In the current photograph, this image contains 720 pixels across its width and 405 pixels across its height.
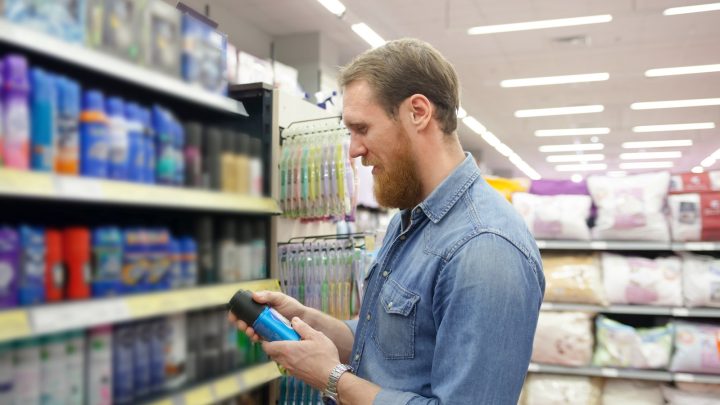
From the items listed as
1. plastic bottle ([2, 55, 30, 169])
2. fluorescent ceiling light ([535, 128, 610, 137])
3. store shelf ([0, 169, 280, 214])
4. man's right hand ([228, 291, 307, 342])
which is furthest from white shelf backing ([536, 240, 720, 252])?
fluorescent ceiling light ([535, 128, 610, 137])

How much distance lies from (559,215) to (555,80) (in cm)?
677

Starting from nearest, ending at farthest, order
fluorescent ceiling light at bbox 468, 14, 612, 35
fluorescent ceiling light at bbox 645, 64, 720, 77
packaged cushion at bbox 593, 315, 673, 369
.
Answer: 1. packaged cushion at bbox 593, 315, 673, 369
2. fluorescent ceiling light at bbox 468, 14, 612, 35
3. fluorescent ceiling light at bbox 645, 64, 720, 77

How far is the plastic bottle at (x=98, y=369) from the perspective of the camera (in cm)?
99

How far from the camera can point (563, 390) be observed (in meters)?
4.04

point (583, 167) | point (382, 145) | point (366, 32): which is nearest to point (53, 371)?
point (382, 145)

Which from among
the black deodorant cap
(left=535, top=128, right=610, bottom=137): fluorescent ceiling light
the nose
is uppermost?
(left=535, top=128, right=610, bottom=137): fluorescent ceiling light

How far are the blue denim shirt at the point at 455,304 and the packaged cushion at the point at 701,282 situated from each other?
3117 mm

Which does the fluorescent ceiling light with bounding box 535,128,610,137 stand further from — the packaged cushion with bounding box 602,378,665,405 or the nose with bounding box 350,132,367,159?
the nose with bounding box 350,132,367,159

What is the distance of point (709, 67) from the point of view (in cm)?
941

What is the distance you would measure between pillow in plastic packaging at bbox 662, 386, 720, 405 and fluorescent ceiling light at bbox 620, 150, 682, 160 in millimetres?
15033

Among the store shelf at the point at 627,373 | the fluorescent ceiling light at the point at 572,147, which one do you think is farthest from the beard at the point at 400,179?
the fluorescent ceiling light at the point at 572,147

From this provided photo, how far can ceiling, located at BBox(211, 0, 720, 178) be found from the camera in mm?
7137

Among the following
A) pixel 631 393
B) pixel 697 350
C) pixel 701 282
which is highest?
pixel 701 282

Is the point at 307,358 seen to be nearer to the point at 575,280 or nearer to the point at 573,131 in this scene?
the point at 575,280
